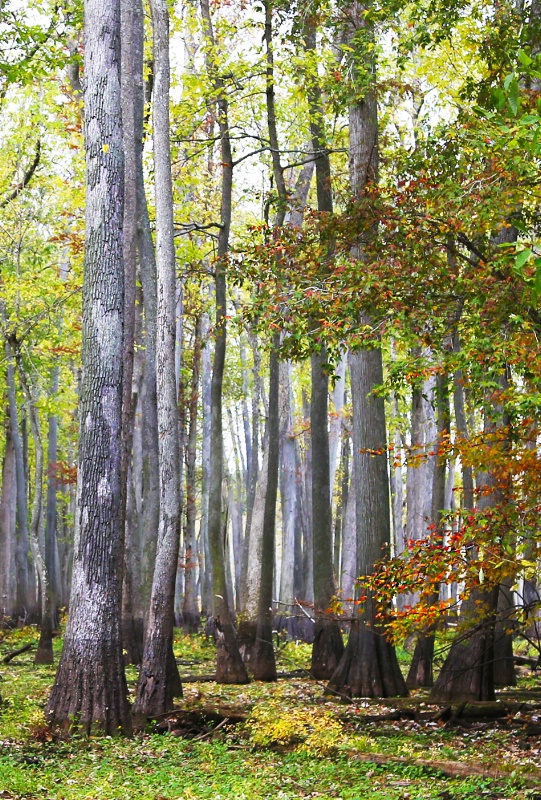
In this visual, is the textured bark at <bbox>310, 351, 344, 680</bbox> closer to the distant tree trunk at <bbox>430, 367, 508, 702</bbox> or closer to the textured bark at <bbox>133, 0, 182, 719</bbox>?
the distant tree trunk at <bbox>430, 367, 508, 702</bbox>

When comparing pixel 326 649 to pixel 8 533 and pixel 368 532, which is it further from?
pixel 8 533

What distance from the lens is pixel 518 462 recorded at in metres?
8.88

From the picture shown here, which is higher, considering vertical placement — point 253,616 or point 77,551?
point 77,551

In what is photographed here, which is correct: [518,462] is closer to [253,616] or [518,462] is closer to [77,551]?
[77,551]

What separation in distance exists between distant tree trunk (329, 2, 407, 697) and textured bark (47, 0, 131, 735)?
3666mm

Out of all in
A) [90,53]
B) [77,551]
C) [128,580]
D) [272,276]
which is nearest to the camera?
[77,551]

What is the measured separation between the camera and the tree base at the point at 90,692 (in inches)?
356

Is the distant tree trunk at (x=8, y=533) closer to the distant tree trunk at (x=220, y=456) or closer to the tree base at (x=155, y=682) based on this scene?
the distant tree trunk at (x=220, y=456)

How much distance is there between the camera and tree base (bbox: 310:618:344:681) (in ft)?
48.9

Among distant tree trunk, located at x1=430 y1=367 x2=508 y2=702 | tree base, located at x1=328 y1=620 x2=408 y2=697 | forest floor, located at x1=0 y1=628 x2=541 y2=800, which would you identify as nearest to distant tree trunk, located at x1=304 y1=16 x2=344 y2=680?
tree base, located at x1=328 y1=620 x2=408 y2=697

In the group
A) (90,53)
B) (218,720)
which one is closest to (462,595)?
(218,720)

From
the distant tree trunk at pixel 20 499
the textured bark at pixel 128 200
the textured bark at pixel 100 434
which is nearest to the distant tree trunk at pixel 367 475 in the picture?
the textured bark at pixel 128 200

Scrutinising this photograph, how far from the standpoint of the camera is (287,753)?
9039 mm

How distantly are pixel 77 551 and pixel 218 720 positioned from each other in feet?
8.75
